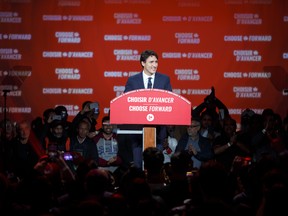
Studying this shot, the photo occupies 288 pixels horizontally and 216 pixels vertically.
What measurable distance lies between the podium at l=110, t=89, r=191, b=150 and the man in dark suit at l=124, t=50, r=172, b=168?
2.58 feet

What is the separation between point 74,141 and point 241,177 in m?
4.08

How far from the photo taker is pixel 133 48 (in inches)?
447

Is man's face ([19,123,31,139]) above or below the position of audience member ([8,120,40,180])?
above

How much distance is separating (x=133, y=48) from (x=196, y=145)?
318 centimetres

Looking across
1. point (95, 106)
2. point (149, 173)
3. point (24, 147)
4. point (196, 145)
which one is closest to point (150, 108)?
point (149, 173)

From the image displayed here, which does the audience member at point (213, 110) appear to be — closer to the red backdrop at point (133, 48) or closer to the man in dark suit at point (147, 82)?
the red backdrop at point (133, 48)

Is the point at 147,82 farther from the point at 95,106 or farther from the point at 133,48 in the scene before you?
the point at 133,48

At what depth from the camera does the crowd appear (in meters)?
4.32

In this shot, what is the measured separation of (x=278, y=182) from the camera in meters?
4.45

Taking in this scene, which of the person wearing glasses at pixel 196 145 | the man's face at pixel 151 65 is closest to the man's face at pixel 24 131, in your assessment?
the person wearing glasses at pixel 196 145

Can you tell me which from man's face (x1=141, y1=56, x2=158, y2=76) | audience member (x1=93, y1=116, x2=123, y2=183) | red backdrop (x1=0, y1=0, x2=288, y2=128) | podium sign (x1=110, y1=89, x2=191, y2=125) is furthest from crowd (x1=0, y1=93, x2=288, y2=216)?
red backdrop (x1=0, y1=0, x2=288, y2=128)

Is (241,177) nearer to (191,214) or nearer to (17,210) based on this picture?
(191,214)

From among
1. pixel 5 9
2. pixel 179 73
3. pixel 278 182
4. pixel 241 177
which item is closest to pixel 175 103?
pixel 241 177

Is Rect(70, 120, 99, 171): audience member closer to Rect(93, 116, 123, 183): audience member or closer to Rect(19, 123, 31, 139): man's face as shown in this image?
Rect(93, 116, 123, 183): audience member
